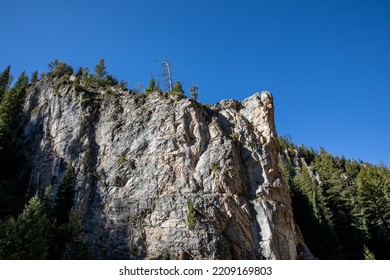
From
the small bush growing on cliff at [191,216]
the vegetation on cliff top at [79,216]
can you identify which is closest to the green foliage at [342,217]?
the vegetation on cliff top at [79,216]

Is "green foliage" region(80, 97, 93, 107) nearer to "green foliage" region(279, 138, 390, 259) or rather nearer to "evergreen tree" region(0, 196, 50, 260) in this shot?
"evergreen tree" region(0, 196, 50, 260)

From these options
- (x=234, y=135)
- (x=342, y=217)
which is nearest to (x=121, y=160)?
(x=234, y=135)

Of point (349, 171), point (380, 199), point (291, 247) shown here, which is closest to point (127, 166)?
point (291, 247)

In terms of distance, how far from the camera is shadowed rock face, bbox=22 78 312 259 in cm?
2625

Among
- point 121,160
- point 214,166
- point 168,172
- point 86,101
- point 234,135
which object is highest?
point 86,101

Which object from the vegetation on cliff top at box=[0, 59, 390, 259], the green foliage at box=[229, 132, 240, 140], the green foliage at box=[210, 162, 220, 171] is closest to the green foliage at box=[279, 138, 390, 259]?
the vegetation on cliff top at box=[0, 59, 390, 259]

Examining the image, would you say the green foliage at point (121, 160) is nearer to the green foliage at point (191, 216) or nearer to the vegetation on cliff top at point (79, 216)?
the vegetation on cliff top at point (79, 216)

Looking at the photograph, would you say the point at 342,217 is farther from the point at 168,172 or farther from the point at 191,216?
the point at 168,172

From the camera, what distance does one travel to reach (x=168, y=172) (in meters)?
30.2

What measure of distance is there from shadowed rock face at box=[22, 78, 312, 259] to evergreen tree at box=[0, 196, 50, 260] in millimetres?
6715

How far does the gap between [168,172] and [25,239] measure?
14128 mm

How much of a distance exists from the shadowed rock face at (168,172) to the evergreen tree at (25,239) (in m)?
6.71

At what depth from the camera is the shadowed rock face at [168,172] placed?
86.1ft

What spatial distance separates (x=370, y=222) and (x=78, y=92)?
4870 centimetres
